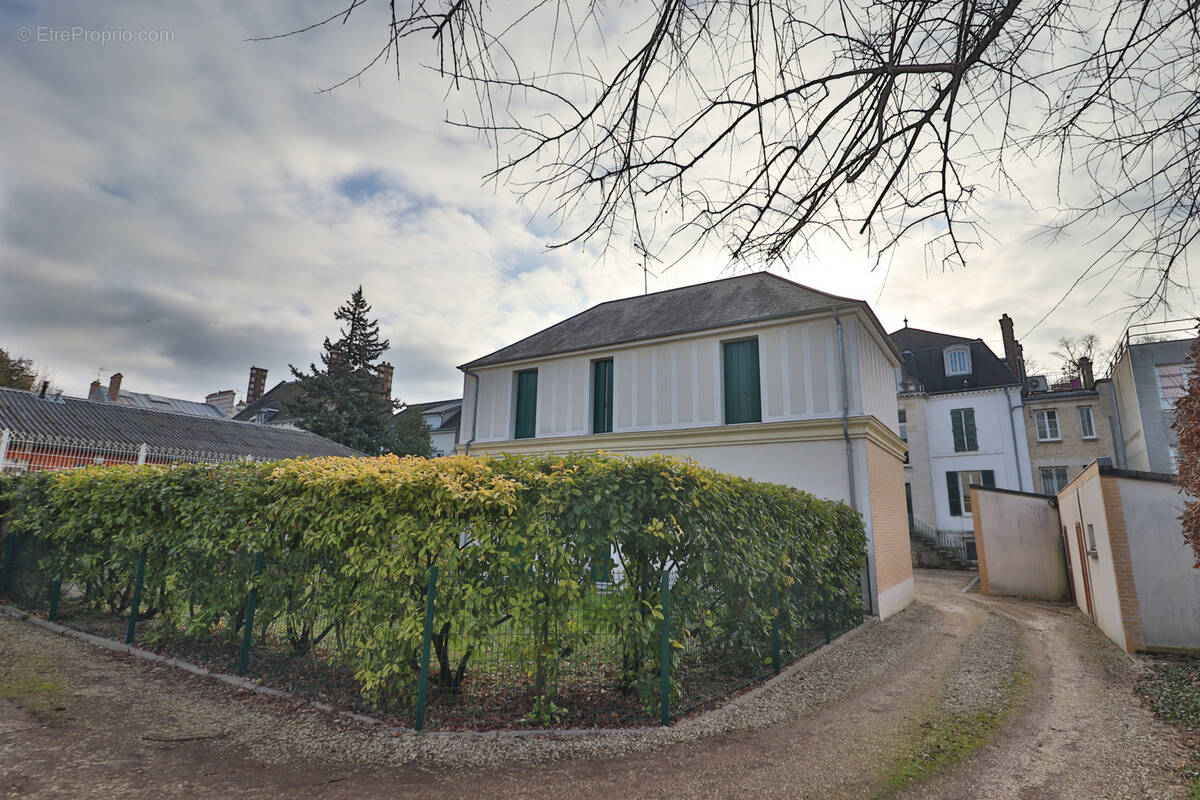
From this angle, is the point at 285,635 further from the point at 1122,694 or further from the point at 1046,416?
the point at 1046,416

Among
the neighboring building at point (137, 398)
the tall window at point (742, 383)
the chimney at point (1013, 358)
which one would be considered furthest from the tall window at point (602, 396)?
the neighboring building at point (137, 398)

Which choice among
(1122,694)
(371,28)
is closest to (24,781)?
(371,28)

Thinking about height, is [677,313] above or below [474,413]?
above

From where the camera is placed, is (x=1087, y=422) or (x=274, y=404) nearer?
(x=1087, y=422)

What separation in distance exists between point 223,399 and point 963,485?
51324 mm

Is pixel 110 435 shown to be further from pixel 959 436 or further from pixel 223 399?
pixel 959 436

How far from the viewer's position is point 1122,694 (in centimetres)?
618

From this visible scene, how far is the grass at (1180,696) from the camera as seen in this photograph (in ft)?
13.7

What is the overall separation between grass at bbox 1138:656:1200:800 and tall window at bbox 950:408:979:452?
1991cm

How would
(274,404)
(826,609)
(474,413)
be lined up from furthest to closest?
(274,404), (474,413), (826,609)

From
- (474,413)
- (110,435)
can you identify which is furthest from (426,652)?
(110,435)

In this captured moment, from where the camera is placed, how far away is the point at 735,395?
1343cm

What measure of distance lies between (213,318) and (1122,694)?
20.6 meters

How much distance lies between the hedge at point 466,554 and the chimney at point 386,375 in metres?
25.7
